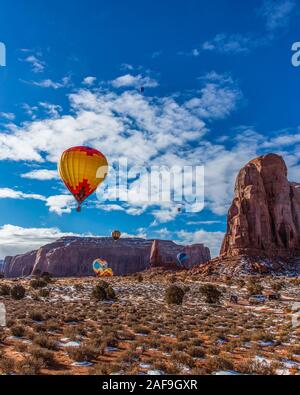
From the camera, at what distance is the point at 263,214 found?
79688mm

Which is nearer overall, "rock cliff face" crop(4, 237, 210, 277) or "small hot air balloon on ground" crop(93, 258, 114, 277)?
"small hot air balloon on ground" crop(93, 258, 114, 277)

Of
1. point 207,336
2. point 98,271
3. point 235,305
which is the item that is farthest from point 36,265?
point 207,336

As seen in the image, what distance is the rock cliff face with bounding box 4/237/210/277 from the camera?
160 m

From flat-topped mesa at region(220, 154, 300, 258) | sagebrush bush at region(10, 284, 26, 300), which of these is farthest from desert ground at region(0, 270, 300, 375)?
flat-topped mesa at region(220, 154, 300, 258)

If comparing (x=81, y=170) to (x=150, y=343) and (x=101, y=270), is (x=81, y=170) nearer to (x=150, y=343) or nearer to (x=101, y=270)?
(x=150, y=343)

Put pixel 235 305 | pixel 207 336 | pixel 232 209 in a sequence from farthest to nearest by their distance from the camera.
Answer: pixel 232 209 < pixel 235 305 < pixel 207 336

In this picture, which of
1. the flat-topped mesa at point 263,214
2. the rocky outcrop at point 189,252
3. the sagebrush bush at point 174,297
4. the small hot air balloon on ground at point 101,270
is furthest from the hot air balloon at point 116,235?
the rocky outcrop at point 189,252

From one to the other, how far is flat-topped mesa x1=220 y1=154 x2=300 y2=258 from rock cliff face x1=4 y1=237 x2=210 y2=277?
78743mm

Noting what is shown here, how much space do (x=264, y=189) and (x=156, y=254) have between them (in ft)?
119

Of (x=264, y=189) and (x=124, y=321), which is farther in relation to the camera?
(x=264, y=189)

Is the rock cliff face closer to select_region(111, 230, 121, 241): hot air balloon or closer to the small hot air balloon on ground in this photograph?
the small hot air balloon on ground

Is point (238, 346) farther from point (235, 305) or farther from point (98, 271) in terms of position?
point (98, 271)
